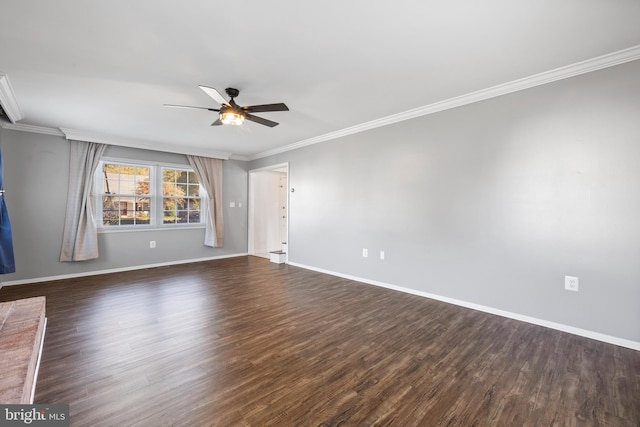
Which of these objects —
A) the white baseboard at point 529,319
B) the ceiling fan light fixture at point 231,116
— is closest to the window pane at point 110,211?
the ceiling fan light fixture at point 231,116

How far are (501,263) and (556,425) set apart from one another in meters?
1.74

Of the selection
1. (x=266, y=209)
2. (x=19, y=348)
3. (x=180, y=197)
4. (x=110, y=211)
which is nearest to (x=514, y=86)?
(x=19, y=348)

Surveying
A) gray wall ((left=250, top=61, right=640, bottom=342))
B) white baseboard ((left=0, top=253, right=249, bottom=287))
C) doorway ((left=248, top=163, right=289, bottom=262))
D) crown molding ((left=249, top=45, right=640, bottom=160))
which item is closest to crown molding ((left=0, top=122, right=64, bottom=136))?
white baseboard ((left=0, top=253, right=249, bottom=287))

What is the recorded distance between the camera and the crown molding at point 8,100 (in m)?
2.68

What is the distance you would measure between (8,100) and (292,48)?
3.49 metres

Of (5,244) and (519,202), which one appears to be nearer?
(519,202)

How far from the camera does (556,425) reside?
149 cm

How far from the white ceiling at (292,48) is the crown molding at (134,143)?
93cm

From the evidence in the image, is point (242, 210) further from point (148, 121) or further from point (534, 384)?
point (534, 384)

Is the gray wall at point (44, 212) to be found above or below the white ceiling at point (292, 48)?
below

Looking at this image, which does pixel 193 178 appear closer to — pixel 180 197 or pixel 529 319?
pixel 180 197

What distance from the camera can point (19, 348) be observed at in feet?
5.53

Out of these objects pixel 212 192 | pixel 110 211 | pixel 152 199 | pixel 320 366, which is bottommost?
pixel 320 366

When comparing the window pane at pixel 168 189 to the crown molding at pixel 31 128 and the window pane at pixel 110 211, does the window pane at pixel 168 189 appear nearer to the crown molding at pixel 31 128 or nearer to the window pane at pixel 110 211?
the window pane at pixel 110 211
